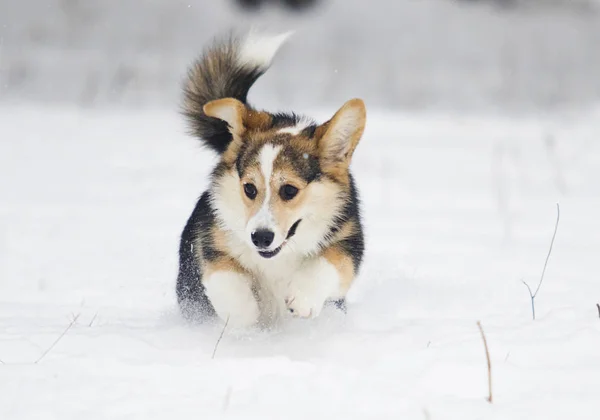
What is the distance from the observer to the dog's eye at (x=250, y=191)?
343cm

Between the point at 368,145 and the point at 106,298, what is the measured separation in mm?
5826

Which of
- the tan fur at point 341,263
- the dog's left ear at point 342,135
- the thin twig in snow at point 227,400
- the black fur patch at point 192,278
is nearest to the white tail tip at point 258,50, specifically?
the dog's left ear at point 342,135

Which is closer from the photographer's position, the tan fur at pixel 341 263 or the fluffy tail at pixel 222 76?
the tan fur at pixel 341 263

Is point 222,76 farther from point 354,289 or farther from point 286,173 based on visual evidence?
point 354,289

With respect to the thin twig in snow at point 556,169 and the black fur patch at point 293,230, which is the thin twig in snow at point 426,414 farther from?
the thin twig in snow at point 556,169

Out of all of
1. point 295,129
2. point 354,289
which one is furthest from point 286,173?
point 354,289

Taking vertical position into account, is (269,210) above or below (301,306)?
above

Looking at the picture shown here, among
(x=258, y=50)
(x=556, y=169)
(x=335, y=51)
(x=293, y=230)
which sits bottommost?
(x=556, y=169)

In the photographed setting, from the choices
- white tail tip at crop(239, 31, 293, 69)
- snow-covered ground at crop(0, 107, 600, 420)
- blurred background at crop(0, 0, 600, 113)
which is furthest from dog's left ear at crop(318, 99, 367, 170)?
blurred background at crop(0, 0, 600, 113)

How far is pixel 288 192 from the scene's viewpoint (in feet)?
11.2

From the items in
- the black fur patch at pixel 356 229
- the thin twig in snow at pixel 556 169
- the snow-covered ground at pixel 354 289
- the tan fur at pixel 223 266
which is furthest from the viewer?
the thin twig in snow at pixel 556 169

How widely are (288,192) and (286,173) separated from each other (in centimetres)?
9

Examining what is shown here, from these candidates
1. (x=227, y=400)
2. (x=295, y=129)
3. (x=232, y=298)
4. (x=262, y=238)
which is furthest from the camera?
(x=295, y=129)

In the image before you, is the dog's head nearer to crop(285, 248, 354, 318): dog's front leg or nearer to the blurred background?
crop(285, 248, 354, 318): dog's front leg
